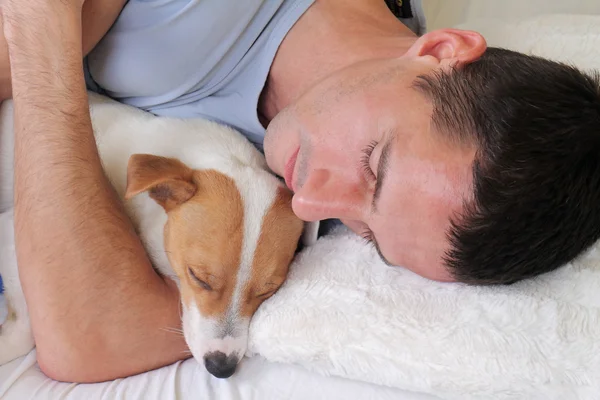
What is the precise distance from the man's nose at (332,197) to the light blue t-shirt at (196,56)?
45cm

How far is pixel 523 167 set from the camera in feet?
3.06

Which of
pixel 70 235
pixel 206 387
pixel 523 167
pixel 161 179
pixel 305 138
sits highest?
pixel 523 167

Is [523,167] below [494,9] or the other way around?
the other way around

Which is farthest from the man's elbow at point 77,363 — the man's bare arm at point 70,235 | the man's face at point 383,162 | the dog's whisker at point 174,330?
the man's face at point 383,162

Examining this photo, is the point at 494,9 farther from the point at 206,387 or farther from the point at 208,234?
the point at 206,387

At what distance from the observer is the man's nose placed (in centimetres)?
105

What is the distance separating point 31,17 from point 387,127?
90 cm

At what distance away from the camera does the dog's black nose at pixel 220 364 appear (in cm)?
113

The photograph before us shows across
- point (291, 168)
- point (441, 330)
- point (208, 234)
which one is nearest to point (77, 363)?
point (208, 234)

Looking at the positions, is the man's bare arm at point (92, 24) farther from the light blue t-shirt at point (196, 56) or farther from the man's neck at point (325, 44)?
the man's neck at point (325, 44)

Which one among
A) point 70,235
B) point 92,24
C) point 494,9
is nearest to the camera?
point 70,235

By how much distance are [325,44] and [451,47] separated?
0.39 m

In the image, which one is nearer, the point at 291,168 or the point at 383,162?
the point at 383,162

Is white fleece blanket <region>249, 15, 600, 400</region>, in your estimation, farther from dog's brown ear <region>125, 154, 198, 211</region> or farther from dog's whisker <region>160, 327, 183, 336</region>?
dog's brown ear <region>125, 154, 198, 211</region>
